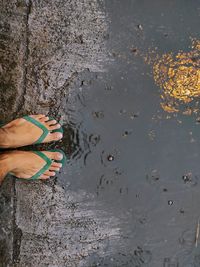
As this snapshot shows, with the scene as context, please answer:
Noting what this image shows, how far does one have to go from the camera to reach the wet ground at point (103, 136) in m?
2.74

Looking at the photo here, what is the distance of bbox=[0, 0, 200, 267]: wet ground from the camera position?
108 inches

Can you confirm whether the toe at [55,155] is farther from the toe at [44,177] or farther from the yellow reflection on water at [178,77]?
the yellow reflection on water at [178,77]

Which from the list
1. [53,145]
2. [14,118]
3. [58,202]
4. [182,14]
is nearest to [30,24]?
[14,118]

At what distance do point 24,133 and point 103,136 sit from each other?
56cm

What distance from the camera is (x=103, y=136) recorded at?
2.81 metres

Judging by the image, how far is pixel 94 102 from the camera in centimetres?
279

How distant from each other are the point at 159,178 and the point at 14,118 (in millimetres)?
1130

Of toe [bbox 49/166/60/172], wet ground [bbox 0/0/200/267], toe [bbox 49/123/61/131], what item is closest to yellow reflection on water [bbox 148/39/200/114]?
wet ground [bbox 0/0/200/267]

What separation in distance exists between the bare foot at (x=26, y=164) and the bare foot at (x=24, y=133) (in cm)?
8

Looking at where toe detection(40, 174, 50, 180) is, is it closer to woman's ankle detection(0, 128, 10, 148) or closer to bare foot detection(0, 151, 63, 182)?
bare foot detection(0, 151, 63, 182)

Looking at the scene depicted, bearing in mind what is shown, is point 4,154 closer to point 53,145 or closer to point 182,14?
point 53,145

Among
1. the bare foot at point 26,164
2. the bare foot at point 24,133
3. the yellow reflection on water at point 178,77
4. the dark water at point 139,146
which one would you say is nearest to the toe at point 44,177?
the bare foot at point 26,164

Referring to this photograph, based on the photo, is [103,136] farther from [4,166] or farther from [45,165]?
[4,166]

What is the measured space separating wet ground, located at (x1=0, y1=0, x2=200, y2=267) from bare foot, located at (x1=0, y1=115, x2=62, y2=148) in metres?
0.10
